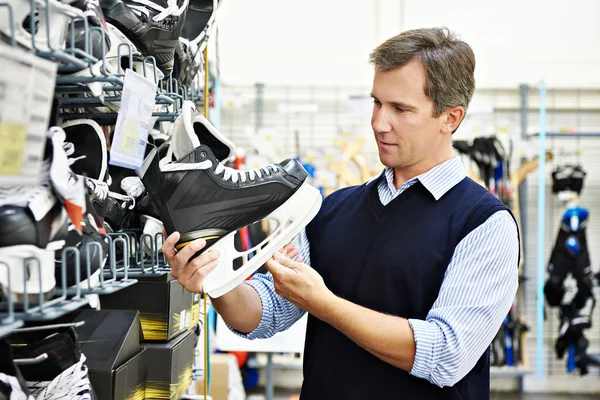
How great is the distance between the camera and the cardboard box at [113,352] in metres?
1.19

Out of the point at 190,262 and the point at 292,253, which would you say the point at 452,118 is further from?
the point at 190,262

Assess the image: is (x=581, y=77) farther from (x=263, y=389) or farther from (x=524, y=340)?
(x=263, y=389)

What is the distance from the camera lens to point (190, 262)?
3.55 ft

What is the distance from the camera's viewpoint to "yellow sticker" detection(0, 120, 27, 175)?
2.02 ft

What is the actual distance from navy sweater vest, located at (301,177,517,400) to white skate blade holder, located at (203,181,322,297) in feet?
0.79

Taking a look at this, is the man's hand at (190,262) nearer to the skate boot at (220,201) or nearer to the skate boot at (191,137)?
the skate boot at (220,201)

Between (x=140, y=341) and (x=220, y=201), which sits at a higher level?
(x=220, y=201)

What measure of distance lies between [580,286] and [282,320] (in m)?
3.66

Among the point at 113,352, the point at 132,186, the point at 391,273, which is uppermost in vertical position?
the point at 132,186

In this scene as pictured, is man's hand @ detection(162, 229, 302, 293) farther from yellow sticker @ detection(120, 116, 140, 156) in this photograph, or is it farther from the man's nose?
the man's nose

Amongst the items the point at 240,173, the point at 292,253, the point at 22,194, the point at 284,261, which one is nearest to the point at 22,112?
the point at 22,194

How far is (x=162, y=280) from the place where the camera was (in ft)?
4.79

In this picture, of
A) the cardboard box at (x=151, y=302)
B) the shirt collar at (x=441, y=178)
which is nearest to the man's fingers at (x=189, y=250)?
the cardboard box at (x=151, y=302)

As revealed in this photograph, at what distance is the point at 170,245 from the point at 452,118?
83cm
